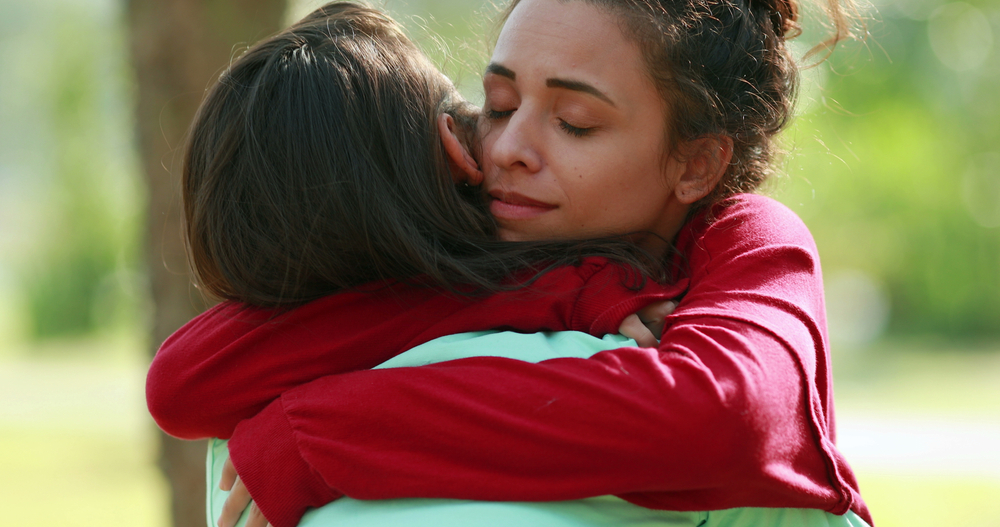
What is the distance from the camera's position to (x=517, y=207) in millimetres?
1884

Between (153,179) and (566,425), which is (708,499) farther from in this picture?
(153,179)

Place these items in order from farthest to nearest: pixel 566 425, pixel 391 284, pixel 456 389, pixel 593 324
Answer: pixel 391 284, pixel 593 324, pixel 456 389, pixel 566 425

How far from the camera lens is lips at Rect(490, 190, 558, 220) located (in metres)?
1.87

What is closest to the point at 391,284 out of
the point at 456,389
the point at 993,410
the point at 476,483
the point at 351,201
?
the point at 351,201

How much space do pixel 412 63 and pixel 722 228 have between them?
0.83 metres

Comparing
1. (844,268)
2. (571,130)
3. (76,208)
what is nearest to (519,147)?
(571,130)

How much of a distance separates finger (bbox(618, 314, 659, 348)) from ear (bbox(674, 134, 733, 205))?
48cm

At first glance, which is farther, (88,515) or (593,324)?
(88,515)

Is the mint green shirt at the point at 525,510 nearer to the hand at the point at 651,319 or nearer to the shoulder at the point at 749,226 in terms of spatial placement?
the hand at the point at 651,319

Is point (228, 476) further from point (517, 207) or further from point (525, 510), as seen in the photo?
point (517, 207)

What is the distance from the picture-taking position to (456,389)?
4.83ft

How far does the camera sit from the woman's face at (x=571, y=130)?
181 centimetres

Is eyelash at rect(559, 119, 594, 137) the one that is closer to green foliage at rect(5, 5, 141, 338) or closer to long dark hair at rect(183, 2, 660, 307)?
long dark hair at rect(183, 2, 660, 307)

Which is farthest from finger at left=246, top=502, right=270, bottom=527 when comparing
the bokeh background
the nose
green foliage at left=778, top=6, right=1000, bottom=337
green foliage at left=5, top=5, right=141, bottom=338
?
green foliage at left=778, top=6, right=1000, bottom=337
